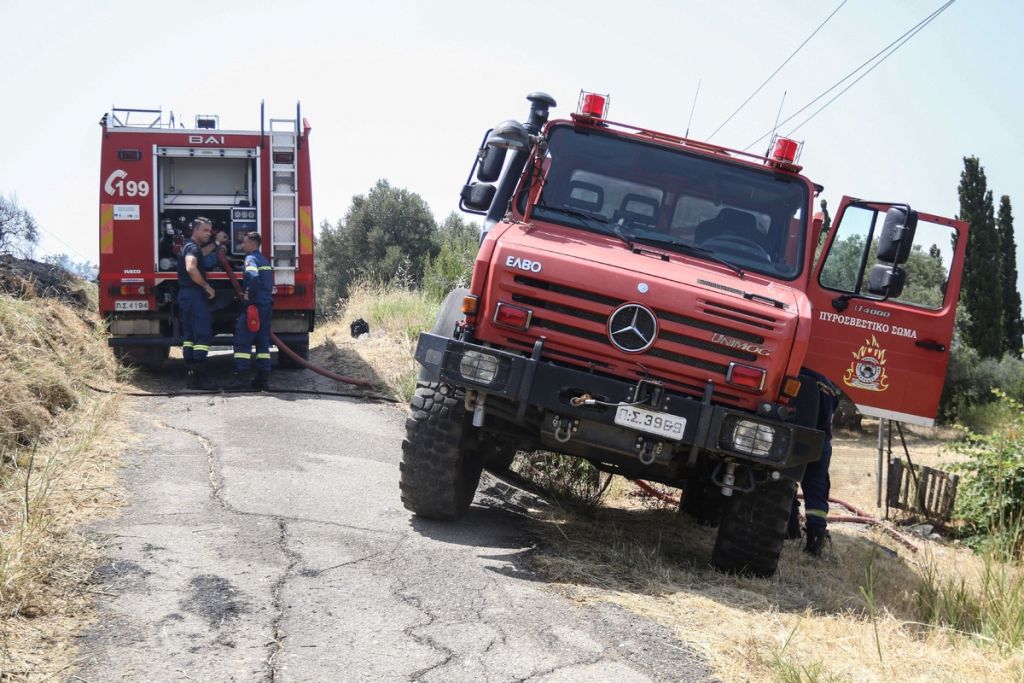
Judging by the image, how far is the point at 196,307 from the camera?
11344 millimetres

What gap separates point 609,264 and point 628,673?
7.54ft

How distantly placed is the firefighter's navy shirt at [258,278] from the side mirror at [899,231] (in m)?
7.16

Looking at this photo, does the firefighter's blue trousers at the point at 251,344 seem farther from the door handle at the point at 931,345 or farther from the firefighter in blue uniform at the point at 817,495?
the door handle at the point at 931,345

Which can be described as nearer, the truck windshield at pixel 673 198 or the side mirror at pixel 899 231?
the side mirror at pixel 899 231

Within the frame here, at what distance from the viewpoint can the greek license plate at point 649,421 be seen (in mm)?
5293

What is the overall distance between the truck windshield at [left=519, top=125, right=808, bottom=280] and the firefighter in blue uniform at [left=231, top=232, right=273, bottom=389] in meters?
5.68

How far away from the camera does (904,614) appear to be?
5391mm

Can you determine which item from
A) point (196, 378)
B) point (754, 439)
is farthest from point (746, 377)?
point (196, 378)

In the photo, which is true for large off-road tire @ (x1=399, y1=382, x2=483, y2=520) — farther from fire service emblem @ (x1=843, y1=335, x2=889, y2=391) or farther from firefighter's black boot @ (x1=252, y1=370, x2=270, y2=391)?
firefighter's black boot @ (x1=252, y1=370, x2=270, y2=391)

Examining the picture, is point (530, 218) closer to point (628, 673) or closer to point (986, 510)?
point (628, 673)

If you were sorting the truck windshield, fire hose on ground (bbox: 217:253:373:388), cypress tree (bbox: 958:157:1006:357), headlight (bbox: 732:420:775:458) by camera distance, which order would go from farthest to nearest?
cypress tree (bbox: 958:157:1006:357)
fire hose on ground (bbox: 217:253:373:388)
the truck windshield
headlight (bbox: 732:420:775:458)

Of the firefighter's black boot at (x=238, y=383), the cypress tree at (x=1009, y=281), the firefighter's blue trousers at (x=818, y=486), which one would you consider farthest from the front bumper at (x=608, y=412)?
the cypress tree at (x=1009, y=281)

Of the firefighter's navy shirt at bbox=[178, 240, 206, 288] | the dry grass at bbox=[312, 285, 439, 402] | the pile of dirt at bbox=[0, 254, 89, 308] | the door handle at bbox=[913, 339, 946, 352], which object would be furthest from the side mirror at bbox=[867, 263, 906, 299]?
the pile of dirt at bbox=[0, 254, 89, 308]

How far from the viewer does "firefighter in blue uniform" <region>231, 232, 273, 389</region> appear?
37.0 feet
